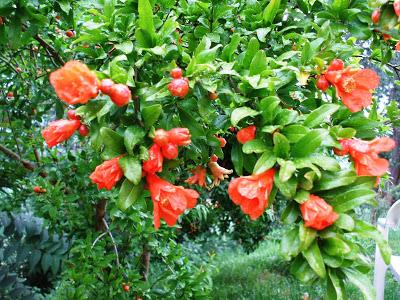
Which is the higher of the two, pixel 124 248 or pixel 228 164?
pixel 228 164

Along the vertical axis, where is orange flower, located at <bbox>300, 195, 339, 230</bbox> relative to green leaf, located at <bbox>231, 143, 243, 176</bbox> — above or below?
above

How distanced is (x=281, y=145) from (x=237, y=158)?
0.83 feet

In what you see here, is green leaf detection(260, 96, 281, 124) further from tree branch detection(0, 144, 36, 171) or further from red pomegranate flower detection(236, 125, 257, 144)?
tree branch detection(0, 144, 36, 171)

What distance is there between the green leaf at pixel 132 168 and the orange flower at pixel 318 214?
280mm

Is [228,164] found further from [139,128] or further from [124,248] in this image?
[139,128]

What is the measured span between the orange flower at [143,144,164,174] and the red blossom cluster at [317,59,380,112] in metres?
0.39

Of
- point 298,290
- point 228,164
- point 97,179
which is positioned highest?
point 97,179

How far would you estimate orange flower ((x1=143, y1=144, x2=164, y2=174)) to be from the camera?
0.79m

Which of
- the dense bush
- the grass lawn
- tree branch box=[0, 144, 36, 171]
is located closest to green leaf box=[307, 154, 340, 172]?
the dense bush

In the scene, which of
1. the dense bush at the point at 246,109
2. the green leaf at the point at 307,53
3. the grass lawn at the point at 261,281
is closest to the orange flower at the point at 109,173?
the dense bush at the point at 246,109

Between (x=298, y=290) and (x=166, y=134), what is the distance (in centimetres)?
339

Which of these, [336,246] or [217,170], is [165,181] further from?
[217,170]

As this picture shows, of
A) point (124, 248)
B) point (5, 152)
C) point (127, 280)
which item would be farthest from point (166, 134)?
point (5, 152)

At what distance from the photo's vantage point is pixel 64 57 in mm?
1614
